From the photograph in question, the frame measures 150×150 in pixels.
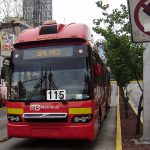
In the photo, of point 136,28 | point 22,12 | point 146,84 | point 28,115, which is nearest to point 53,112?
point 28,115

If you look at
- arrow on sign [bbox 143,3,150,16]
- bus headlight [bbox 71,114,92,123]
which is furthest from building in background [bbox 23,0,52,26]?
arrow on sign [bbox 143,3,150,16]

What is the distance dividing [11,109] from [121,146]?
2963 mm

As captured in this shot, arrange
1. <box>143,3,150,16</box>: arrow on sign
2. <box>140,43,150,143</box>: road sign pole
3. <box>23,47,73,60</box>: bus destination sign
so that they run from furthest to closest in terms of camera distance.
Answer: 1. <box>23,47,73,60</box>: bus destination sign
2. <box>140,43,150,143</box>: road sign pole
3. <box>143,3,150,16</box>: arrow on sign

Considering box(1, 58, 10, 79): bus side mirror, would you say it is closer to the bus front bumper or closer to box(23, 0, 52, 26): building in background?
the bus front bumper

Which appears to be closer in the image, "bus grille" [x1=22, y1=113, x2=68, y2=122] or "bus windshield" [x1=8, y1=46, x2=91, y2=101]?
"bus grille" [x1=22, y1=113, x2=68, y2=122]

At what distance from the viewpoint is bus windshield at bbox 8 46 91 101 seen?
35.2 ft

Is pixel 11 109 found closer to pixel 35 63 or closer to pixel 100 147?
pixel 35 63

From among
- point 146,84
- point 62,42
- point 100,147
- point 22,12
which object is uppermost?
point 22,12

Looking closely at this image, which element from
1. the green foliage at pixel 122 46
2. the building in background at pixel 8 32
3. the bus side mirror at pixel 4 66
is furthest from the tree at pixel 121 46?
the building in background at pixel 8 32

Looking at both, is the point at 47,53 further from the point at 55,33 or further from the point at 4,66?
the point at 4,66

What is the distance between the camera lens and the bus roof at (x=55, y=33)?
1127 centimetres

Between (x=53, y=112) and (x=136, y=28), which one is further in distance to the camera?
(x=53, y=112)

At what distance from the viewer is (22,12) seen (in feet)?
165

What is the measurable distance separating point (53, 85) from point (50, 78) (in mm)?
218
